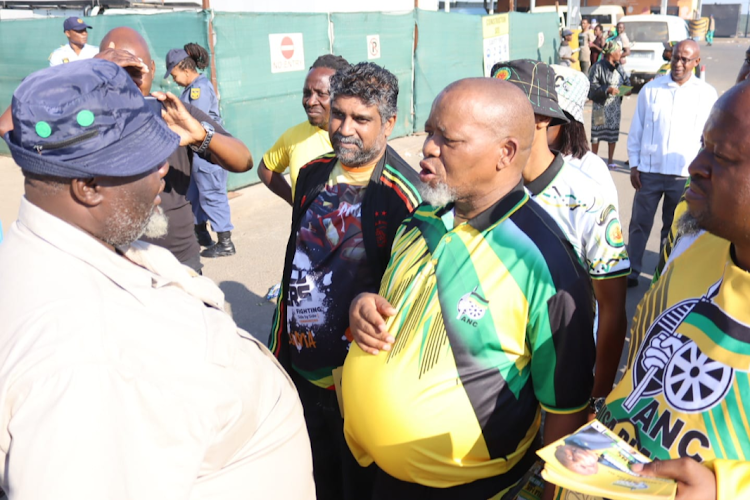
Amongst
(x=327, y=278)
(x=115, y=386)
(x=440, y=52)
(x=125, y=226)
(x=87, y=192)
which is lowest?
(x=327, y=278)

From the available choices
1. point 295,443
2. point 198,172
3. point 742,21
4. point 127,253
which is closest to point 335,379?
point 295,443

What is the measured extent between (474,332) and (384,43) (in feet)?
34.1

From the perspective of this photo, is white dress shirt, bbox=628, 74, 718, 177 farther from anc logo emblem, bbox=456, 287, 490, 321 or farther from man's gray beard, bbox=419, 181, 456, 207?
anc logo emblem, bbox=456, 287, 490, 321

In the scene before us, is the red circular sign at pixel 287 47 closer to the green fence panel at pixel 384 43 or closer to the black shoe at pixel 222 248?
the green fence panel at pixel 384 43

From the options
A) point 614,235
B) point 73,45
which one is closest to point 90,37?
point 73,45

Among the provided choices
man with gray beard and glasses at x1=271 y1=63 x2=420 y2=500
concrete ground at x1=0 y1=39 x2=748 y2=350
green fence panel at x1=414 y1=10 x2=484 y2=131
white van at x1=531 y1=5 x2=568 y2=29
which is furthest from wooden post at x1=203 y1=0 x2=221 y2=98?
white van at x1=531 y1=5 x2=568 y2=29

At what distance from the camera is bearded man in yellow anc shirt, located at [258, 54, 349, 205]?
4.00 metres

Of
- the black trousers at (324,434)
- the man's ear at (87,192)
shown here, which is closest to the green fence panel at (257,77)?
the black trousers at (324,434)

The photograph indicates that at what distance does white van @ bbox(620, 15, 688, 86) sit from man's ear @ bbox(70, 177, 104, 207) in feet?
64.7

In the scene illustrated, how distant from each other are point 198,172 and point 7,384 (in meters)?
5.72

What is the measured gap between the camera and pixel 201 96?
22.9 ft

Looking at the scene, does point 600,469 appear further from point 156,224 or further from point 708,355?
point 156,224

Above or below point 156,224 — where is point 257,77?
above

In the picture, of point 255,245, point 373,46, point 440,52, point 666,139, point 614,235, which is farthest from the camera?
point 440,52
